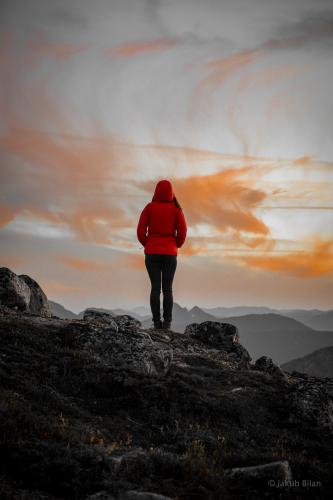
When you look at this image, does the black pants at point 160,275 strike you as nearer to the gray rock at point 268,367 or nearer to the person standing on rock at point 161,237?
the person standing on rock at point 161,237

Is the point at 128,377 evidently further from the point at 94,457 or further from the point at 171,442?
the point at 94,457

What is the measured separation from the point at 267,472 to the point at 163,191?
10546 millimetres

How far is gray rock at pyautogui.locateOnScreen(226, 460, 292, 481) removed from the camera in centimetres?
602

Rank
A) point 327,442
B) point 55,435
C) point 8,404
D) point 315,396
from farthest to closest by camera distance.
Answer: point 315,396, point 327,442, point 8,404, point 55,435

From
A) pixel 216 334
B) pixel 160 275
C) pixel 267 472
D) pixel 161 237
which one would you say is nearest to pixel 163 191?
pixel 161 237

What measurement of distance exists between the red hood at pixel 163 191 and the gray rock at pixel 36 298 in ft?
25.9

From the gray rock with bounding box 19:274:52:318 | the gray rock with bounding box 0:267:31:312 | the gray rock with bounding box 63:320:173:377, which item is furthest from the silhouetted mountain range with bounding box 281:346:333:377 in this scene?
the gray rock with bounding box 63:320:173:377

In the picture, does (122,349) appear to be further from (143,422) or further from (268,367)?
(268,367)

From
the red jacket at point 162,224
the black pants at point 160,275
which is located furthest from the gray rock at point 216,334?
the red jacket at point 162,224

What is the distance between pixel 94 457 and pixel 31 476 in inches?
32.4

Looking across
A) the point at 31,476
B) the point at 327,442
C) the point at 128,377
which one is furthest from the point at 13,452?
the point at 327,442

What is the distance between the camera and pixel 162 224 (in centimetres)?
1483

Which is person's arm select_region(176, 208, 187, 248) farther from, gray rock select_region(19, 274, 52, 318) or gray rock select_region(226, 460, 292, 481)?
gray rock select_region(226, 460, 292, 481)

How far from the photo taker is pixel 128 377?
9.44 meters
